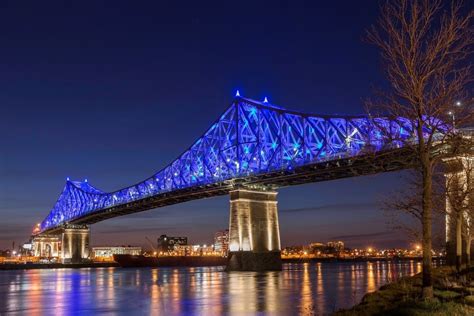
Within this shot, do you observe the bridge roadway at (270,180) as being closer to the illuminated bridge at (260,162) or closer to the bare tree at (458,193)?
the illuminated bridge at (260,162)

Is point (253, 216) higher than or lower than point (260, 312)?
higher

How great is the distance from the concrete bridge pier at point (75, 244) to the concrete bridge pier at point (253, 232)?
71567 mm

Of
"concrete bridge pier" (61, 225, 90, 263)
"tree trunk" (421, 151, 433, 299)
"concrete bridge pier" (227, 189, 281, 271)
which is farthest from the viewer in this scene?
"concrete bridge pier" (61, 225, 90, 263)

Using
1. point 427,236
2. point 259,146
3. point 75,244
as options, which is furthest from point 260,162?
point 75,244

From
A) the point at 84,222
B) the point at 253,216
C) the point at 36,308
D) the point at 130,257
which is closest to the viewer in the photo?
the point at 36,308

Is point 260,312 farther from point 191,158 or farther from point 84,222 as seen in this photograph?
point 84,222

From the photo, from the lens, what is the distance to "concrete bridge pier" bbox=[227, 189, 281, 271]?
241ft

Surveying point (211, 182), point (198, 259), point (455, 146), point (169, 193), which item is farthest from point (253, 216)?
point (198, 259)

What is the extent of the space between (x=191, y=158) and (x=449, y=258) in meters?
51.3

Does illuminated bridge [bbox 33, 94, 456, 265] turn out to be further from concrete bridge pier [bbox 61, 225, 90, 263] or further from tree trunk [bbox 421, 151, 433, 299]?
concrete bridge pier [bbox 61, 225, 90, 263]

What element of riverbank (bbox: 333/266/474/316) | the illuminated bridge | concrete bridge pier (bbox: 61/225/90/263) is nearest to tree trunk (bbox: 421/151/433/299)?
riverbank (bbox: 333/266/474/316)

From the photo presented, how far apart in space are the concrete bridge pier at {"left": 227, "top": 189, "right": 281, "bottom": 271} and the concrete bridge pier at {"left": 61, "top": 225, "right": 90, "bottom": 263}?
71.6 metres

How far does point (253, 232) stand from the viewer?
74.1m

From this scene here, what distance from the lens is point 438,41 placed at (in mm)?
17672
